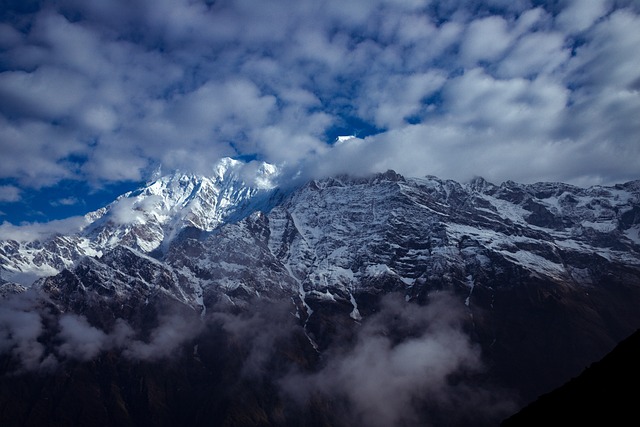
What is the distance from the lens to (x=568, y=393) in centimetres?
8900

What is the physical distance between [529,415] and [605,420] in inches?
830

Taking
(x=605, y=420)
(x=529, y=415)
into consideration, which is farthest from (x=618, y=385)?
(x=529, y=415)

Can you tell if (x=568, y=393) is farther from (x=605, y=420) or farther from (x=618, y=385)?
(x=605, y=420)

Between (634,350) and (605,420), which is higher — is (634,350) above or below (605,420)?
above

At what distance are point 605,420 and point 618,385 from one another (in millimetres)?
9322

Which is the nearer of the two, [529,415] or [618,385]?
[618,385]

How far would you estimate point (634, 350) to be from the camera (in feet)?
281

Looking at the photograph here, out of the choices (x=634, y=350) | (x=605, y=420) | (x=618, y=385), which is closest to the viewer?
(x=605, y=420)

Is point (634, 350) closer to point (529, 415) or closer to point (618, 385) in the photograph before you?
point (618, 385)

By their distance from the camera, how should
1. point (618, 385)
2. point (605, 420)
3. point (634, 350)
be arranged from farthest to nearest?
point (634, 350) < point (618, 385) < point (605, 420)

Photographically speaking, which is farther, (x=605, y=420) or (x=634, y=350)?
(x=634, y=350)

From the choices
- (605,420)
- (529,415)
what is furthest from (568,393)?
(605,420)

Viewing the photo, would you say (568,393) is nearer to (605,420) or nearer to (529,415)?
(529,415)

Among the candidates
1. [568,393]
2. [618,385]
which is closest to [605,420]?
[618,385]
